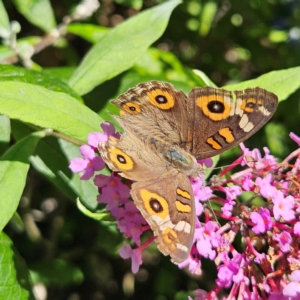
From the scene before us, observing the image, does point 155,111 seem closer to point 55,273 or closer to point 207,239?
point 207,239

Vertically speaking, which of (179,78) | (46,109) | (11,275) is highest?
(46,109)

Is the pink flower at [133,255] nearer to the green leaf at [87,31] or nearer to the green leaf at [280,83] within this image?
the green leaf at [280,83]

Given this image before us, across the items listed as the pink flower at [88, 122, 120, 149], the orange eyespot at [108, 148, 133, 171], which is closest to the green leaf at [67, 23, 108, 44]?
the pink flower at [88, 122, 120, 149]

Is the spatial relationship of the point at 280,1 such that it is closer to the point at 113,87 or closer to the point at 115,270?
the point at 113,87

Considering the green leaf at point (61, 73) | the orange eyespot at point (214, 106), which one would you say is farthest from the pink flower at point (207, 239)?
the green leaf at point (61, 73)

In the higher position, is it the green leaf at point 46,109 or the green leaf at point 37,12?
the green leaf at point 46,109

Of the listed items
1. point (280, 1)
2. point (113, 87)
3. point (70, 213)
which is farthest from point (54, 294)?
point (280, 1)

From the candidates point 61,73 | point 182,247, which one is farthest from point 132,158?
point 61,73
